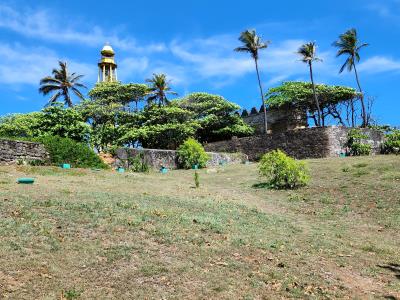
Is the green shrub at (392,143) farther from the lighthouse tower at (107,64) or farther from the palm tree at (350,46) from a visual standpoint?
the lighthouse tower at (107,64)

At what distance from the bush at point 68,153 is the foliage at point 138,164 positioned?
7.87 ft

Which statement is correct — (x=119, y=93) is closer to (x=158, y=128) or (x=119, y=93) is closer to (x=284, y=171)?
(x=158, y=128)

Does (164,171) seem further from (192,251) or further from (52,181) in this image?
(192,251)

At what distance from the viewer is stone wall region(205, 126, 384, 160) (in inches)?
1261

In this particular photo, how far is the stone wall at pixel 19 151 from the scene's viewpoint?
20.1 metres

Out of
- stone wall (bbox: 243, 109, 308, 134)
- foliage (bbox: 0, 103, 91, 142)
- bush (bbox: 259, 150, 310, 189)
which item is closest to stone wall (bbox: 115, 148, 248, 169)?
foliage (bbox: 0, 103, 91, 142)

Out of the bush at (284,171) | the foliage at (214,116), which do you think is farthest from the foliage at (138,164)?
the foliage at (214,116)

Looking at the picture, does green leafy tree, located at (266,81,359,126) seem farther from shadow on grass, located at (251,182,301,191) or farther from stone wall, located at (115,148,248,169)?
shadow on grass, located at (251,182,301,191)

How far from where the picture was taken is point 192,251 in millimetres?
8625

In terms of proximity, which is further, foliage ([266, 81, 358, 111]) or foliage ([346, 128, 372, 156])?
foliage ([266, 81, 358, 111])

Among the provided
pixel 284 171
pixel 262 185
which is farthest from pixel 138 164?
pixel 284 171

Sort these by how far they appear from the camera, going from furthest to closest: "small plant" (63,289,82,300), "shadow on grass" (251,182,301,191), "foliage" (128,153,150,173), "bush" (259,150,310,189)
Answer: "foliage" (128,153,150,173)
"bush" (259,150,310,189)
"shadow on grass" (251,182,301,191)
"small plant" (63,289,82,300)

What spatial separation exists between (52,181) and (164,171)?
36.8 feet

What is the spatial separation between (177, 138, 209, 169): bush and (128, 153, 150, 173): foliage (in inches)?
118
